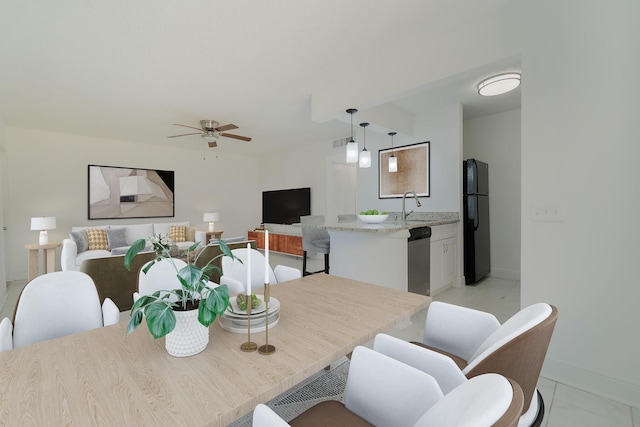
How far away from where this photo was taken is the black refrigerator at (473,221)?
392cm

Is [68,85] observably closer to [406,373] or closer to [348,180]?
[406,373]

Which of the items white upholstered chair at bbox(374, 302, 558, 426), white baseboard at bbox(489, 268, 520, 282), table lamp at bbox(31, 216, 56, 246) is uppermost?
table lamp at bbox(31, 216, 56, 246)

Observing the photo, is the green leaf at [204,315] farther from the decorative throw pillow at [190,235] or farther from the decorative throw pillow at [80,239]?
the decorative throw pillow at [190,235]

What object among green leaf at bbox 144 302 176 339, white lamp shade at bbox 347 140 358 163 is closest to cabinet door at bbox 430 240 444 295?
white lamp shade at bbox 347 140 358 163

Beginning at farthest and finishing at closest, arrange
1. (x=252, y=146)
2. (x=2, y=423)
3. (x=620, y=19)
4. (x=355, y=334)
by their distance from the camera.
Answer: (x=252, y=146), (x=620, y=19), (x=355, y=334), (x=2, y=423)

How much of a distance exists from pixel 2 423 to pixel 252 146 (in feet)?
20.3

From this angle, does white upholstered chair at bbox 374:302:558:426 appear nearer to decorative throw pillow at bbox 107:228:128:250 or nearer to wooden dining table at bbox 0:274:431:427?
wooden dining table at bbox 0:274:431:427

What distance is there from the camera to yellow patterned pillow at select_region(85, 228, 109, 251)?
4.91 metres

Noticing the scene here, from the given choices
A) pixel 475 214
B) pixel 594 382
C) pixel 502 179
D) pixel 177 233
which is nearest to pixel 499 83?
pixel 475 214

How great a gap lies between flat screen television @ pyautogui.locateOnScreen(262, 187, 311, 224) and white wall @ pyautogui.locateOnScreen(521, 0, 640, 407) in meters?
4.73

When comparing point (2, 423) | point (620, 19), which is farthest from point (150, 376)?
point (620, 19)

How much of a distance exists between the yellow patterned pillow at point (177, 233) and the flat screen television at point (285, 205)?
2008 mm

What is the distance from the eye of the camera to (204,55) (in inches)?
99.7

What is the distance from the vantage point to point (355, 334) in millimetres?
1136
